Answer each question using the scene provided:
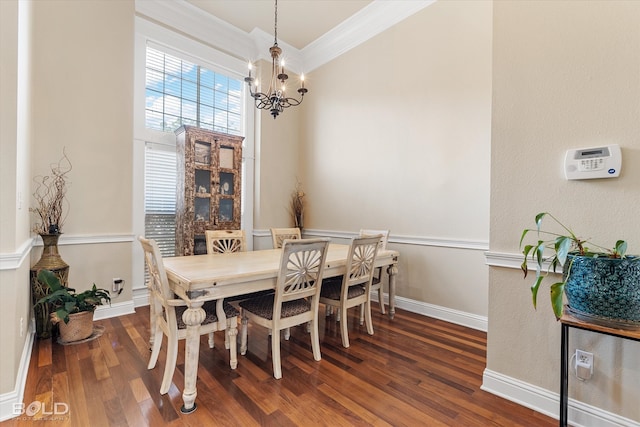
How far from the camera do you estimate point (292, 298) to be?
201cm

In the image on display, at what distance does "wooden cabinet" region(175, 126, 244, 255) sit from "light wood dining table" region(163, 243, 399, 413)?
113 centimetres

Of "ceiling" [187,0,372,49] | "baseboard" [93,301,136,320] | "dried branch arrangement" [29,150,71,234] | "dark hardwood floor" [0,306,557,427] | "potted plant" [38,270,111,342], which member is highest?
"ceiling" [187,0,372,49]

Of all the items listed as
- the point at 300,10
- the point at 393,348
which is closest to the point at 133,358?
the point at 393,348

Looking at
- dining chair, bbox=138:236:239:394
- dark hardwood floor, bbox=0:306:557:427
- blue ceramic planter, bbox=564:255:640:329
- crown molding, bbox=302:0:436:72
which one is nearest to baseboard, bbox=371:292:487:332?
dark hardwood floor, bbox=0:306:557:427

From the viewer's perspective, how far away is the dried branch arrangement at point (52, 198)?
2598mm

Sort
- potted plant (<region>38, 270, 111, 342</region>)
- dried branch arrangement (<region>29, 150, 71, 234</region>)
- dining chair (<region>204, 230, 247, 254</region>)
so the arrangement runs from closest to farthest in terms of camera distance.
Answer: potted plant (<region>38, 270, 111, 342</region>)
dried branch arrangement (<region>29, 150, 71, 234</region>)
dining chair (<region>204, 230, 247, 254</region>)

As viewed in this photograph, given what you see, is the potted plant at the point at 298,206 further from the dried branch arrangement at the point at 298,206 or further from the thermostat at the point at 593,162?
the thermostat at the point at 593,162

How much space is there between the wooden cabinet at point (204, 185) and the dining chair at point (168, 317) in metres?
1.40

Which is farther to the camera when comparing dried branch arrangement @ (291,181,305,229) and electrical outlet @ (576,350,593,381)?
dried branch arrangement @ (291,181,305,229)

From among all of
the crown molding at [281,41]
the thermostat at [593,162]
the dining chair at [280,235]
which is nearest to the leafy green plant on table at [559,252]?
the thermostat at [593,162]

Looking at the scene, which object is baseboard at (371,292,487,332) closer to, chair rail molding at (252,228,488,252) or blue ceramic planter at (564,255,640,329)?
chair rail molding at (252,228,488,252)

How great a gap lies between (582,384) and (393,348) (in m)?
1.19

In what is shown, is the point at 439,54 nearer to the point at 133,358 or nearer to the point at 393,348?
the point at 393,348

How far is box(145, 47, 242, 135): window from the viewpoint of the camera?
355 centimetres
